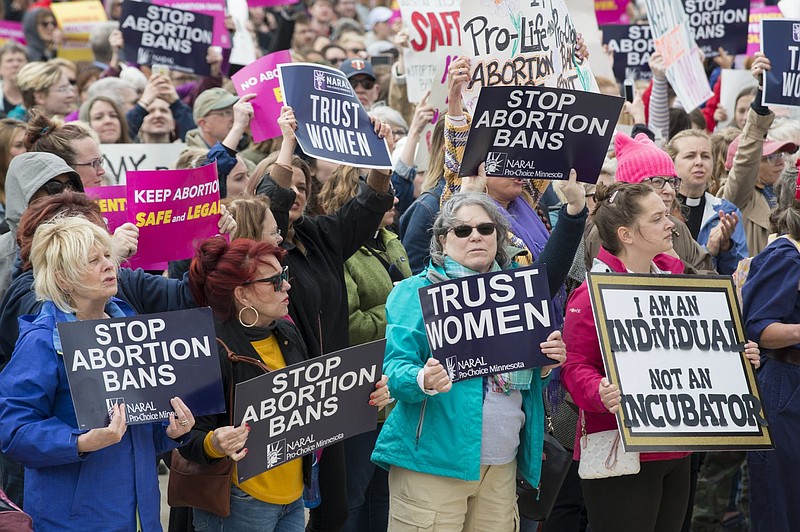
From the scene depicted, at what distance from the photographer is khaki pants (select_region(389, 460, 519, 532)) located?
4.75m

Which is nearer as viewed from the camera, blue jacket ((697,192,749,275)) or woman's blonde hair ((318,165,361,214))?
woman's blonde hair ((318,165,361,214))

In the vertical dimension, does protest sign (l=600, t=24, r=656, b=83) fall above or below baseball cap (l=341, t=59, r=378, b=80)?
below

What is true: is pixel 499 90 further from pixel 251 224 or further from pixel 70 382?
pixel 70 382

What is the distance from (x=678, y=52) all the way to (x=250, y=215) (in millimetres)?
4893

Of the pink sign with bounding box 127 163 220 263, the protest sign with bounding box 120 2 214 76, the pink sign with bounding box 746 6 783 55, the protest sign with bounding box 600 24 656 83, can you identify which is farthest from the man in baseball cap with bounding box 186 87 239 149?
the pink sign with bounding box 746 6 783 55

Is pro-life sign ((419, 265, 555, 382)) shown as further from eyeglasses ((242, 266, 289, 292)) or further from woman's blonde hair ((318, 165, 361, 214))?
woman's blonde hair ((318, 165, 361, 214))

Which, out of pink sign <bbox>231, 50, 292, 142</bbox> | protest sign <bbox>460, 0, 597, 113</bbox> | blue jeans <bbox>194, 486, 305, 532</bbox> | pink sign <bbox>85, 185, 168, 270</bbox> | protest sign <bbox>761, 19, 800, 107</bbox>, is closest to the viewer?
blue jeans <bbox>194, 486, 305, 532</bbox>

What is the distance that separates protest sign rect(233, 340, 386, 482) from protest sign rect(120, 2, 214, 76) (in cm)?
562

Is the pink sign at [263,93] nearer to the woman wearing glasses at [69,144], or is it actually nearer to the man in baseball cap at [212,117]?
the woman wearing glasses at [69,144]

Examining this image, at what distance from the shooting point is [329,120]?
19.0 feet

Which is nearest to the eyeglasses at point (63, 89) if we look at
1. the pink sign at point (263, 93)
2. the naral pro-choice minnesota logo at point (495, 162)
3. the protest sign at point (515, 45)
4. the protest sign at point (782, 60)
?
the pink sign at point (263, 93)

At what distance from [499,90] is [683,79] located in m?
4.03

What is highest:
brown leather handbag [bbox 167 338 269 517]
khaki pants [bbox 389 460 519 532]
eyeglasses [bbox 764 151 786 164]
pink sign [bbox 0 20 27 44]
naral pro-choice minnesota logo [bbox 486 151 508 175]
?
naral pro-choice minnesota logo [bbox 486 151 508 175]

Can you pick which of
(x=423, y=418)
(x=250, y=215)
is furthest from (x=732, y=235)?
(x=250, y=215)
